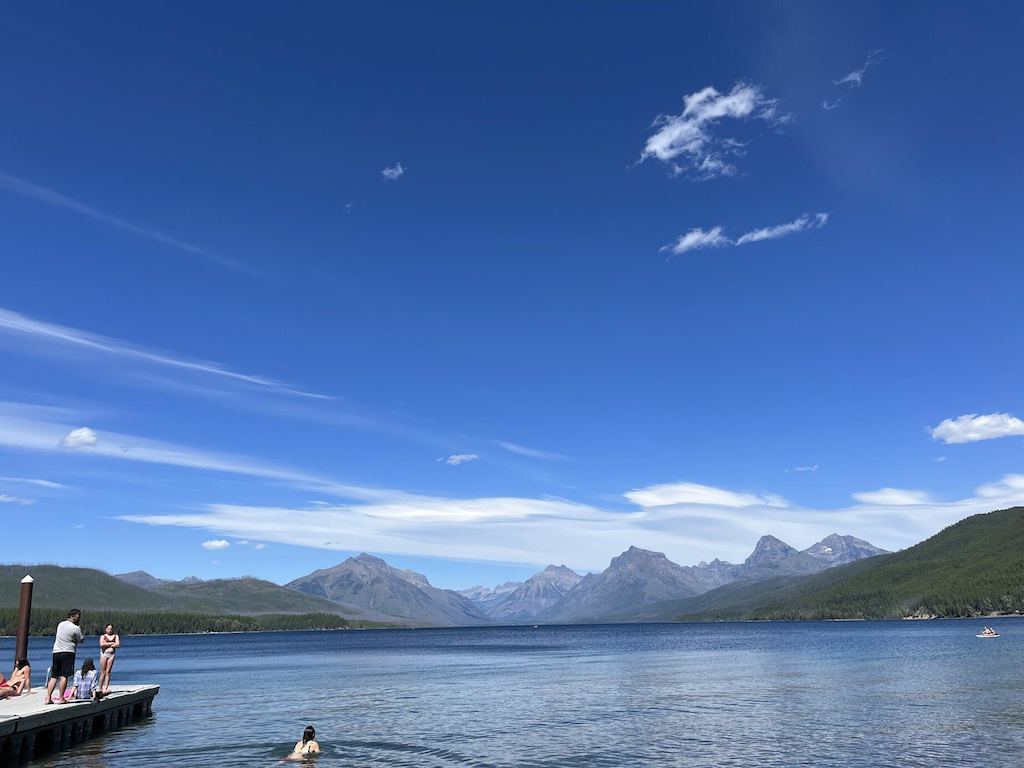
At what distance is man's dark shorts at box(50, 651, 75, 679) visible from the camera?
127ft

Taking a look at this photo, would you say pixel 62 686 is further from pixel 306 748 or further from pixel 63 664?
pixel 306 748

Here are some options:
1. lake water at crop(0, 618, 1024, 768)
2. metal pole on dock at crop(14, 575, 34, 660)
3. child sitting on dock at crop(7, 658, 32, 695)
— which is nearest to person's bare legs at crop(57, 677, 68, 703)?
lake water at crop(0, 618, 1024, 768)

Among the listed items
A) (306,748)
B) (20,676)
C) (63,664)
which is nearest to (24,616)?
(20,676)

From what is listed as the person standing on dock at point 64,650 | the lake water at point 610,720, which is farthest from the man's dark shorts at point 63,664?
the lake water at point 610,720

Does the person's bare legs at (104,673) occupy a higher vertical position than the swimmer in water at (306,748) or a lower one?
higher

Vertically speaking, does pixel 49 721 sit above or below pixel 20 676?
below

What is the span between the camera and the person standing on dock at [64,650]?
3641cm

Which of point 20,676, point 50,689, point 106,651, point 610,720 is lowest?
point 610,720

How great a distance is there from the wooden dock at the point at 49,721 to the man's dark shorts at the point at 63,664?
1.62 metres

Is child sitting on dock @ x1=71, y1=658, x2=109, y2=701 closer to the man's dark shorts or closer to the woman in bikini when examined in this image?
the woman in bikini

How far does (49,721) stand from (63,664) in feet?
9.06

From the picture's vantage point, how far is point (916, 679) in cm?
7456

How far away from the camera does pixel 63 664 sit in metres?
39.1

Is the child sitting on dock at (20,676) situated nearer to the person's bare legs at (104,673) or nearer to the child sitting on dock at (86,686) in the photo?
the child sitting on dock at (86,686)
